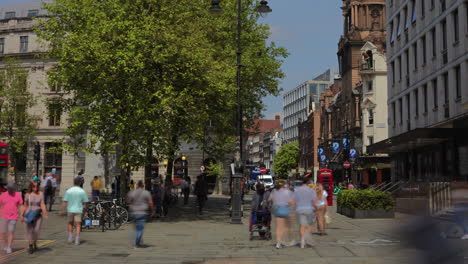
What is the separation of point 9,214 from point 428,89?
30673 millimetres

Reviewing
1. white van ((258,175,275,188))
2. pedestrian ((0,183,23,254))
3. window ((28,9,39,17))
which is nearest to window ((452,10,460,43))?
pedestrian ((0,183,23,254))

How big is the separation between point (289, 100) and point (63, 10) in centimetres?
12765

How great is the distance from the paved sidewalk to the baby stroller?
0.54 metres

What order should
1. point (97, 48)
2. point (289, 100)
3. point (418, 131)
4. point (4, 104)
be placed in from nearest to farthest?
point (97, 48), point (418, 131), point (4, 104), point (289, 100)

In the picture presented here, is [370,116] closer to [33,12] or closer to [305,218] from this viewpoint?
[33,12]

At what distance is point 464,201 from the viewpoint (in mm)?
9766

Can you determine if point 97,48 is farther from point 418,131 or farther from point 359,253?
point 418,131

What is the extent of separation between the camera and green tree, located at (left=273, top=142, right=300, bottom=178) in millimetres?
125875

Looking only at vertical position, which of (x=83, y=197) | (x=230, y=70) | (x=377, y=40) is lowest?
(x=83, y=197)

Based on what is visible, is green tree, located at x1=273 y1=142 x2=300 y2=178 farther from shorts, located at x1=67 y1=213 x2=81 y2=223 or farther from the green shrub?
shorts, located at x1=67 y1=213 x2=81 y2=223

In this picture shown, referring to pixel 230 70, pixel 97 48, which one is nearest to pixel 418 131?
pixel 230 70

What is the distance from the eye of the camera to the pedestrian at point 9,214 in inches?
501

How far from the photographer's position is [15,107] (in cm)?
5312

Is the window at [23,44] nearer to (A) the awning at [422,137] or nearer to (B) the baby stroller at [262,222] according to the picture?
(A) the awning at [422,137]
